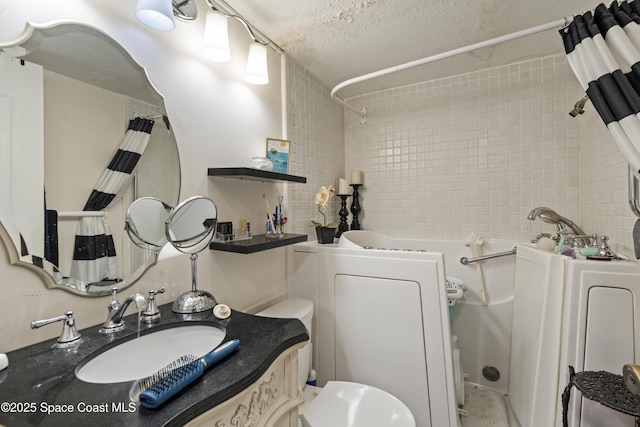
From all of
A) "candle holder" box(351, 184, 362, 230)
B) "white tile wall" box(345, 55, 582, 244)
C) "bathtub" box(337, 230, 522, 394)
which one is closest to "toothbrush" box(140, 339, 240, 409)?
"bathtub" box(337, 230, 522, 394)

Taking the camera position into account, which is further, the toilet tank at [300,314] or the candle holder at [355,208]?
the candle holder at [355,208]

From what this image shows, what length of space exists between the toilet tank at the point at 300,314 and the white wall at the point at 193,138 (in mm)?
117

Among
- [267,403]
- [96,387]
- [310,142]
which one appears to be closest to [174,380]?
[96,387]

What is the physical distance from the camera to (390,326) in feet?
4.90

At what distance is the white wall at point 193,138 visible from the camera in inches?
30.1

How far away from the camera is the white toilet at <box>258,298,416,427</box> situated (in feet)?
3.70

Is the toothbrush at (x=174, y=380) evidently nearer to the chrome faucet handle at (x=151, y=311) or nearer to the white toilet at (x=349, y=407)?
the chrome faucet handle at (x=151, y=311)

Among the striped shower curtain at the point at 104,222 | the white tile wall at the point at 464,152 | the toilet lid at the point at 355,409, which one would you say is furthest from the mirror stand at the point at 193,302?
the white tile wall at the point at 464,152

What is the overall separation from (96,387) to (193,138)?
0.95m

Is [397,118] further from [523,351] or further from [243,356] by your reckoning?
[243,356]

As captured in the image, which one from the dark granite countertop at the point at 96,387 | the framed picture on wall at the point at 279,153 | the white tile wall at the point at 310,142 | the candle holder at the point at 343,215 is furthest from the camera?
the candle holder at the point at 343,215

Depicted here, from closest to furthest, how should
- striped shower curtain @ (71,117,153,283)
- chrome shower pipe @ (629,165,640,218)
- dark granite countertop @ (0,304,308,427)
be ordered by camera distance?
dark granite countertop @ (0,304,308,427) < striped shower curtain @ (71,117,153,283) < chrome shower pipe @ (629,165,640,218)

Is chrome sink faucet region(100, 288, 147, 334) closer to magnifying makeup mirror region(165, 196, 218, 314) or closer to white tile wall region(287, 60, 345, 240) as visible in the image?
magnifying makeup mirror region(165, 196, 218, 314)

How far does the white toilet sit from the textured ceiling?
5.17ft
